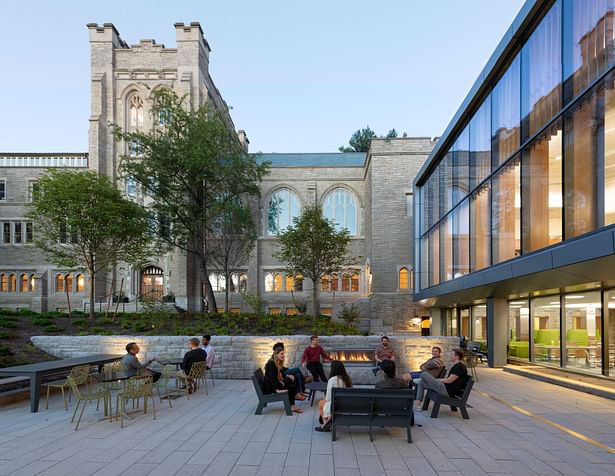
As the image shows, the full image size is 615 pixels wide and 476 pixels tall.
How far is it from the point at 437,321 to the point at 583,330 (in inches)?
502

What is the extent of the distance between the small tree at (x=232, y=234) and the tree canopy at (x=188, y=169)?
23.5 inches

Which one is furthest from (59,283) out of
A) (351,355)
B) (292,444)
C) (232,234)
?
(292,444)

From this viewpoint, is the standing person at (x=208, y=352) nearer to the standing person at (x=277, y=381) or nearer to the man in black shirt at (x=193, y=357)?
the man in black shirt at (x=193, y=357)

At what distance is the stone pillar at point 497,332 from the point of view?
15523 millimetres

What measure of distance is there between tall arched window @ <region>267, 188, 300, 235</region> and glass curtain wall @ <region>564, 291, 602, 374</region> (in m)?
23.3

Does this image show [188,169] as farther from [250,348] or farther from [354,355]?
[354,355]

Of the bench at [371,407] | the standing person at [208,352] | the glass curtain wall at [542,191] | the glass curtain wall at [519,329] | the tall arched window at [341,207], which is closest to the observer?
the bench at [371,407]

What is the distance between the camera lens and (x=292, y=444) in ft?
20.6

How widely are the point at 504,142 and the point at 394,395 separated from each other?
30.1 feet

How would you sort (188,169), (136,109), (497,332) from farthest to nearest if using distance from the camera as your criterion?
(136,109), (188,169), (497,332)

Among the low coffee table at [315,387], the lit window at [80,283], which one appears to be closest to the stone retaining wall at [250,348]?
the low coffee table at [315,387]

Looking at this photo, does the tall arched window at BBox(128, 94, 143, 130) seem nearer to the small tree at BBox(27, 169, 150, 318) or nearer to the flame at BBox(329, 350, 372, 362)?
the small tree at BBox(27, 169, 150, 318)

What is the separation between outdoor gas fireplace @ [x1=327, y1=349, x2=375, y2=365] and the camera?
39.9 feet

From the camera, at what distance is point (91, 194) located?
1792 centimetres
